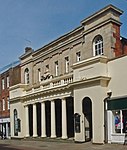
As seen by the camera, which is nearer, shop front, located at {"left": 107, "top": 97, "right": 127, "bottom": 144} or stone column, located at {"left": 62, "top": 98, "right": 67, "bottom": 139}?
shop front, located at {"left": 107, "top": 97, "right": 127, "bottom": 144}

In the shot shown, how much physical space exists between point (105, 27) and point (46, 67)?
40.7 feet

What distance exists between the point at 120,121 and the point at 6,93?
29351 mm

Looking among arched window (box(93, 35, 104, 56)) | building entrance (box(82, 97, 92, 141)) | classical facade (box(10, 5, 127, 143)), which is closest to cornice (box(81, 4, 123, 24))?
classical facade (box(10, 5, 127, 143))

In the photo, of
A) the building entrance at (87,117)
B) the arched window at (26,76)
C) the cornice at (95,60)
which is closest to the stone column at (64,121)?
the building entrance at (87,117)

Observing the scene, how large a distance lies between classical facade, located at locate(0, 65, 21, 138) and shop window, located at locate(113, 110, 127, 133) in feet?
82.2

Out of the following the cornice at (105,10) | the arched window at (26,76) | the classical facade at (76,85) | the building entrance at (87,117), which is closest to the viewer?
the classical facade at (76,85)

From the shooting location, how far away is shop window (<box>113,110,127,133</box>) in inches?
977

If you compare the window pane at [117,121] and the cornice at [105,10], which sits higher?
the cornice at [105,10]

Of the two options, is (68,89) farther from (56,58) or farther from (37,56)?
(37,56)

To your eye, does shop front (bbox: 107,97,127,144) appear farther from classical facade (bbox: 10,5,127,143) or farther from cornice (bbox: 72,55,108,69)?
cornice (bbox: 72,55,108,69)

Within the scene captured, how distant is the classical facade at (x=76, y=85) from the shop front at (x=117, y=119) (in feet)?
0.36

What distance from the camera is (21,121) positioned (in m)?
39.6

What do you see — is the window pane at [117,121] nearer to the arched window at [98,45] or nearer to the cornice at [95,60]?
the cornice at [95,60]

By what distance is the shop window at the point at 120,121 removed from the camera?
24812 millimetres
